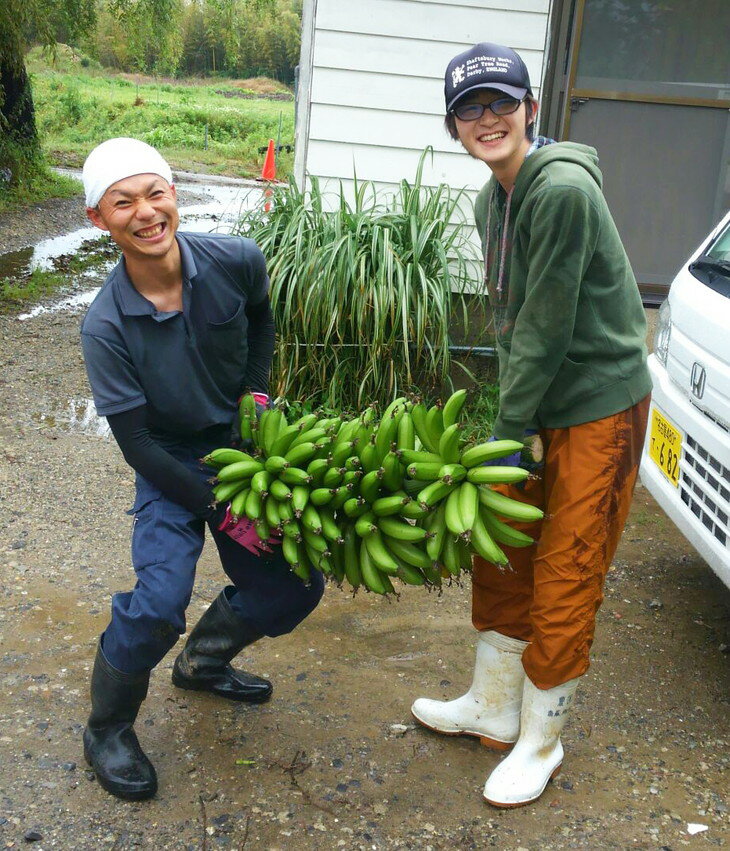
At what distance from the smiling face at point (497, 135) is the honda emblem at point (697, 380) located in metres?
1.27

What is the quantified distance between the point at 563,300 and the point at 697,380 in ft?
4.05

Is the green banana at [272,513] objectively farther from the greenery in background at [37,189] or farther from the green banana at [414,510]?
the greenery in background at [37,189]

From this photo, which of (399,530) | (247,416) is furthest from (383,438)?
(247,416)

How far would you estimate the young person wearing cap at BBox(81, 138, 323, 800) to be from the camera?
2816 millimetres

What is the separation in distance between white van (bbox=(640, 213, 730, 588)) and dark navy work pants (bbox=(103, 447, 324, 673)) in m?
1.48

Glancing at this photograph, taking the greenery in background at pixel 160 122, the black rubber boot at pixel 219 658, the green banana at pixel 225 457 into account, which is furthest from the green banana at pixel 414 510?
the greenery in background at pixel 160 122

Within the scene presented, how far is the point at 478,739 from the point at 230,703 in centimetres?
95

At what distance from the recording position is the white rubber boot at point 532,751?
3.06 metres

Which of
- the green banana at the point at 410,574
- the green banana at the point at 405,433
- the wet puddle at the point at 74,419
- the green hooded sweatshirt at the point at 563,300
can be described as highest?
the green hooded sweatshirt at the point at 563,300

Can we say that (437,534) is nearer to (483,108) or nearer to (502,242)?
(502,242)

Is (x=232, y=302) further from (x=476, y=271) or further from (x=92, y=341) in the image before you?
(x=476, y=271)

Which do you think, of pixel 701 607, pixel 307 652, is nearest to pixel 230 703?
pixel 307 652

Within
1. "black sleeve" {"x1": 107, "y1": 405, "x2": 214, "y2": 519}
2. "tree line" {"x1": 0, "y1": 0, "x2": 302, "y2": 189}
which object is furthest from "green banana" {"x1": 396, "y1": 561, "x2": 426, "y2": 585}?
"tree line" {"x1": 0, "y1": 0, "x2": 302, "y2": 189}

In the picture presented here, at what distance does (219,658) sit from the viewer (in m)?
3.52
